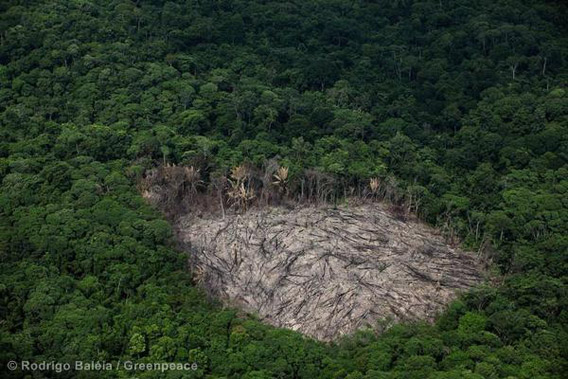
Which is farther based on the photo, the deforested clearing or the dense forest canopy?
the deforested clearing

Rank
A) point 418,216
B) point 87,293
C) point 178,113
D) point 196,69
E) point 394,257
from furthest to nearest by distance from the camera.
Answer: point 196,69 → point 178,113 → point 418,216 → point 394,257 → point 87,293

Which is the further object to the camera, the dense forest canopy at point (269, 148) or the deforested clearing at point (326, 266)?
the deforested clearing at point (326, 266)

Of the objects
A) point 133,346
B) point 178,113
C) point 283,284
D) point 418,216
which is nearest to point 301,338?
point 283,284

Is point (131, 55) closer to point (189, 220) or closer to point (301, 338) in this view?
point (189, 220)

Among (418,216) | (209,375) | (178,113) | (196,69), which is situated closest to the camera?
(209,375)
